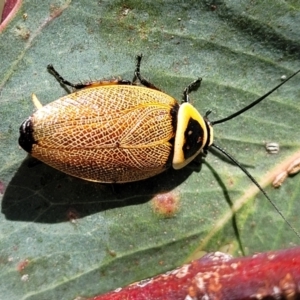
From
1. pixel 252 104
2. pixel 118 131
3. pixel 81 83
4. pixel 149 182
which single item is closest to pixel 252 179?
pixel 252 104

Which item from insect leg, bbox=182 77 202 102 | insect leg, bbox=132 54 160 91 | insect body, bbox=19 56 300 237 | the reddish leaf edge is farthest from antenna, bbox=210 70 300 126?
the reddish leaf edge

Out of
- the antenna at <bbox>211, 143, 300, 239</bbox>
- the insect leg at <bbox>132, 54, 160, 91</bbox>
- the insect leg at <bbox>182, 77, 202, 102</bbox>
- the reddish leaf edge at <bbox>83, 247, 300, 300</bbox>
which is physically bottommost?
the antenna at <bbox>211, 143, 300, 239</bbox>

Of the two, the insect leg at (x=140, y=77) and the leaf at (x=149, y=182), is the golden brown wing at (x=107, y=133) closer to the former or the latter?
the insect leg at (x=140, y=77)

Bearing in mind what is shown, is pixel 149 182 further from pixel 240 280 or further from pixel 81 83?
pixel 240 280

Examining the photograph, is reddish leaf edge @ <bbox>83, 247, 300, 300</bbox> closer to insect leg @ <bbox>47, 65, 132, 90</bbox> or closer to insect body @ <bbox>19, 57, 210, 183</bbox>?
insect body @ <bbox>19, 57, 210, 183</bbox>

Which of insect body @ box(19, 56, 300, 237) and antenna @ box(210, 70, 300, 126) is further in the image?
antenna @ box(210, 70, 300, 126)

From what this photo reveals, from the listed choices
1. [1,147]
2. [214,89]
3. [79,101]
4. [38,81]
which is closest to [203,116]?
[214,89]

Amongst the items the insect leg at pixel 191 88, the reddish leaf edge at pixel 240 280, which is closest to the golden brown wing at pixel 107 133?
the insect leg at pixel 191 88
